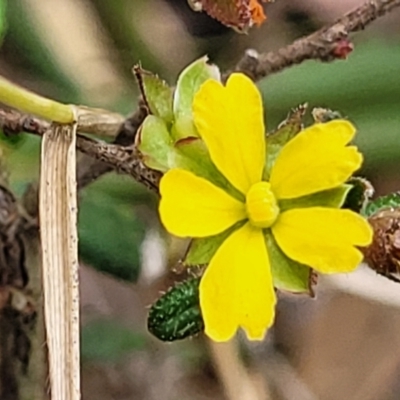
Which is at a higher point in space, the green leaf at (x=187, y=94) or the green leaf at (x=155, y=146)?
the green leaf at (x=187, y=94)

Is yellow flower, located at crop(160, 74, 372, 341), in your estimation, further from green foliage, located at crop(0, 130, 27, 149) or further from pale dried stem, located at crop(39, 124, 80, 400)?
green foliage, located at crop(0, 130, 27, 149)

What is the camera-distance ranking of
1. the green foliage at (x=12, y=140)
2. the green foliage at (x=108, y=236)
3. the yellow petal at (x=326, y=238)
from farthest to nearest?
1. the green foliage at (x=108, y=236)
2. the green foliage at (x=12, y=140)
3. the yellow petal at (x=326, y=238)

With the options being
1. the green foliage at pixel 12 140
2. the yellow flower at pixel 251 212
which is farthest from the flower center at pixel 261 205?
the green foliage at pixel 12 140

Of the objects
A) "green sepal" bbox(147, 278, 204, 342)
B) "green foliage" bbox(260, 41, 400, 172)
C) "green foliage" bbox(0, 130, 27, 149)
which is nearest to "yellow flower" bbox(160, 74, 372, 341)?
"green sepal" bbox(147, 278, 204, 342)

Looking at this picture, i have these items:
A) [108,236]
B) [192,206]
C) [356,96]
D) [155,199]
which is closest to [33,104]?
[192,206]

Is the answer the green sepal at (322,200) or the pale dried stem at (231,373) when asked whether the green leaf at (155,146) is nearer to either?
the green sepal at (322,200)
